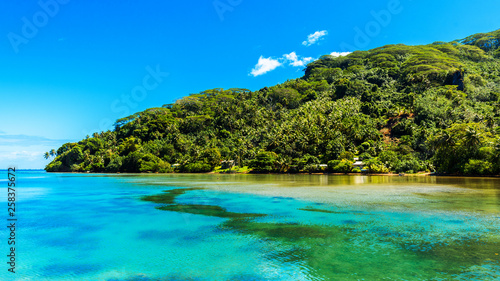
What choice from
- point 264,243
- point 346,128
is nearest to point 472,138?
point 346,128

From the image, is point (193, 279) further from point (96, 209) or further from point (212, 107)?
point (212, 107)

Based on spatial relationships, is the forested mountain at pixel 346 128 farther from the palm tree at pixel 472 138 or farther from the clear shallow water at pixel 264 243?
the clear shallow water at pixel 264 243

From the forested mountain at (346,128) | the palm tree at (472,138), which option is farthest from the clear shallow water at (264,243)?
the forested mountain at (346,128)

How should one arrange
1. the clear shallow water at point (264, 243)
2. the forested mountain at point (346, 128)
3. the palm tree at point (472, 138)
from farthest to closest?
the forested mountain at point (346, 128)
the palm tree at point (472, 138)
the clear shallow water at point (264, 243)

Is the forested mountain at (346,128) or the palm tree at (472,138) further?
the forested mountain at (346,128)

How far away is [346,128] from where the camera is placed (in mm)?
99375

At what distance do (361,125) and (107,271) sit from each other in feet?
329

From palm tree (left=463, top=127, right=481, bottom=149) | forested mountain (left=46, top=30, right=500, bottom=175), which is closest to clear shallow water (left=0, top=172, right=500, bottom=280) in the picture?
palm tree (left=463, top=127, right=481, bottom=149)

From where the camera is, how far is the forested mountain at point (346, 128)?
74.2 meters

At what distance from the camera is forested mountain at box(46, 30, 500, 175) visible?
7415cm

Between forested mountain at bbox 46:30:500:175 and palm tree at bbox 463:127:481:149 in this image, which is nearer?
palm tree at bbox 463:127:481:149

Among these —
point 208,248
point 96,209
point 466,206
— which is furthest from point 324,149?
point 208,248

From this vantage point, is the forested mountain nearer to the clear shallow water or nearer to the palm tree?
the palm tree

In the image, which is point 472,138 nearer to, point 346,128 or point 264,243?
point 346,128
